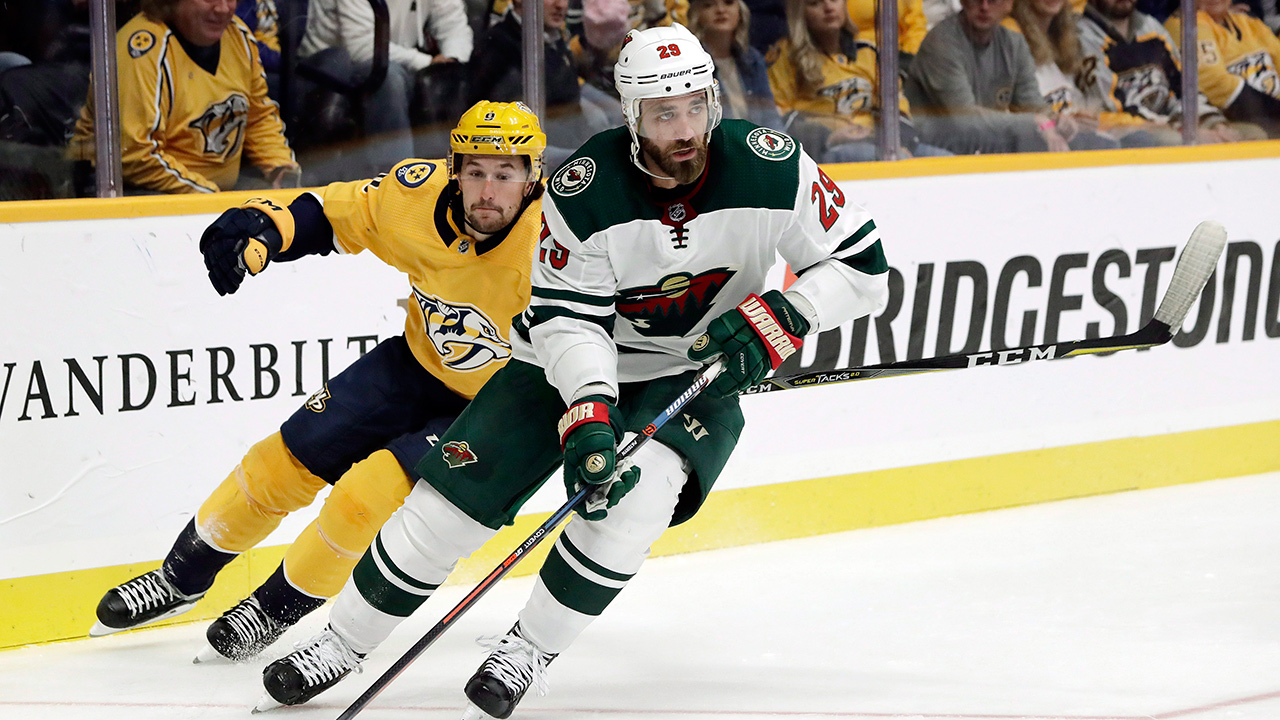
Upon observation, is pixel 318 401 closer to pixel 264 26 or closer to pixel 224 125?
pixel 224 125

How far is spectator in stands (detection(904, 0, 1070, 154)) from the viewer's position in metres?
4.20

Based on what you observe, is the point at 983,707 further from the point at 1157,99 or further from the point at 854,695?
the point at 1157,99

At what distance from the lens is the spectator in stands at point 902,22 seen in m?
4.11

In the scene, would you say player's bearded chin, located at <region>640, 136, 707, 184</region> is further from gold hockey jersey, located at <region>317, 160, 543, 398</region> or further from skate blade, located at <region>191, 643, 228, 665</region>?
skate blade, located at <region>191, 643, 228, 665</region>

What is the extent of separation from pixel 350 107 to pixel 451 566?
1.45 metres

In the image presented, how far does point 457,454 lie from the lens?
7.98 ft

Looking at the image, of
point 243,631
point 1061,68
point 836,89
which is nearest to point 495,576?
point 243,631

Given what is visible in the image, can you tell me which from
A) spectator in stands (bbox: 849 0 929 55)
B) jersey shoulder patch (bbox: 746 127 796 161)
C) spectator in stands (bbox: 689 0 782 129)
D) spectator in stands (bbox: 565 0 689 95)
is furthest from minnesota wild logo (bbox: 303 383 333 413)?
spectator in stands (bbox: 849 0 929 55)

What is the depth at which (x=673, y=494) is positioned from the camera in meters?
2.40

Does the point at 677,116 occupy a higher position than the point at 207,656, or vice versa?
the point at 677,116

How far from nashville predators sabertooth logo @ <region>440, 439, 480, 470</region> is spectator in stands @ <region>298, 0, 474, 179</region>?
1300 millimetres

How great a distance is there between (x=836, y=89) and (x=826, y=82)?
34 millimetres

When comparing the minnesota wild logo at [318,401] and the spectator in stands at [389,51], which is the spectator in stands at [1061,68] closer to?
the spectator in stands at [389,51]

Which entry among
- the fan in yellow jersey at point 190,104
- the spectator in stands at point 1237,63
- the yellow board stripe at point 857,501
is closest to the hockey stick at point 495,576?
the yellow board stripe at point 857,501
